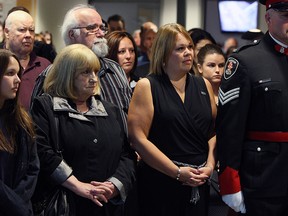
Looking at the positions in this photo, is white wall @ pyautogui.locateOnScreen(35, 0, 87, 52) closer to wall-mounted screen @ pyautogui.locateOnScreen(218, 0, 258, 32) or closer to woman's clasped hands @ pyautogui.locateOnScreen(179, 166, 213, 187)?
woman's clasped hands @ pyautogui.locateOnScreen(179, 166, 213, 187)

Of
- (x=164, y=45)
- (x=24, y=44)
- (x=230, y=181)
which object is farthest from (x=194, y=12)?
(x=230, y=181)

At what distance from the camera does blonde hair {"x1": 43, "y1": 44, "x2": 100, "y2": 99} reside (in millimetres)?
3369

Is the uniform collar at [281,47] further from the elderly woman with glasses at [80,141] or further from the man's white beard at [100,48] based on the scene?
the man's white beard at [100,48]

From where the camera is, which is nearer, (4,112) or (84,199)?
(4,112)

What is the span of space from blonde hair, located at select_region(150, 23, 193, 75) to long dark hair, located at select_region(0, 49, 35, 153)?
836 mm

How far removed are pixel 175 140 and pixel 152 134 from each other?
0.43 feet

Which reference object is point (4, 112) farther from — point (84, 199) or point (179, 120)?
point (179, 120)

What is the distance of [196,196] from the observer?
11.7 feet

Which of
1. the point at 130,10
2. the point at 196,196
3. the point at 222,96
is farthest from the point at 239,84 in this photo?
the point at 130,10

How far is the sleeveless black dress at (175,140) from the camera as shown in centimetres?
353

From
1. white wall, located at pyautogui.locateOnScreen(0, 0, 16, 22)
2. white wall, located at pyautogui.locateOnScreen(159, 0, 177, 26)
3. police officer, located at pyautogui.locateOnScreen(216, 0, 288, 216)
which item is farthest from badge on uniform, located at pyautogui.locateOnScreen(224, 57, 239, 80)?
white wall, located at pyautogui.locateOnScreen(159, 0, 177, 26)

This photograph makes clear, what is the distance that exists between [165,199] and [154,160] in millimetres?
241

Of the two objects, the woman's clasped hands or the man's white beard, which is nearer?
the woman's clasped hands

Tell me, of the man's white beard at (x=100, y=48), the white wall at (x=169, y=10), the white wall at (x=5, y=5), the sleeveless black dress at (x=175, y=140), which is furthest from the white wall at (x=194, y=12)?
the sleeveless black dress at (x=175, y=140)
